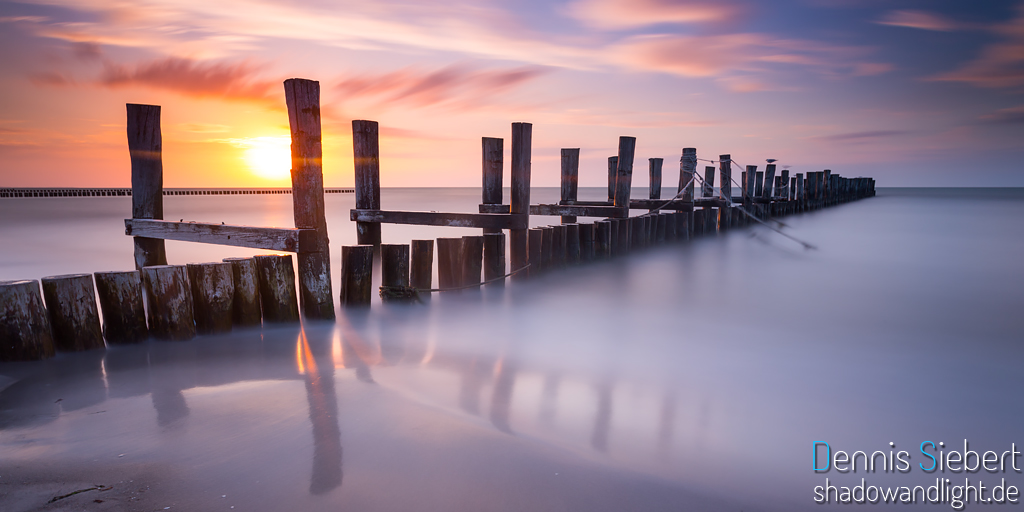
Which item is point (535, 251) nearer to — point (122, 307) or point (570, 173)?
point (570, 173)

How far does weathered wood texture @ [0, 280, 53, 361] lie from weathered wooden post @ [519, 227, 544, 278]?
17.3 feet

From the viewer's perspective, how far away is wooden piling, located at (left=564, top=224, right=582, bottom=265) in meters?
8.47

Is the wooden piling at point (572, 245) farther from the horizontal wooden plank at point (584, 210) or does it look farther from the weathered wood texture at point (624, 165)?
the weathered wood texture at point (624, 165)

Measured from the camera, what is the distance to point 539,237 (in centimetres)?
770

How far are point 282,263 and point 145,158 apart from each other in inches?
83.5

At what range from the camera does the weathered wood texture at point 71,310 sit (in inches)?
151

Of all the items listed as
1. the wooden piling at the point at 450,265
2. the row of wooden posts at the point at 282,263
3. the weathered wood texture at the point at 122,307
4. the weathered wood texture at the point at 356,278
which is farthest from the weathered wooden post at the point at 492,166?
the weathered wood texture at the point at 122,307

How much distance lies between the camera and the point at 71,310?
3.91 m

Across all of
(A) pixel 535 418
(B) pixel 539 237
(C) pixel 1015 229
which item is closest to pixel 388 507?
(A) pixel 535 418

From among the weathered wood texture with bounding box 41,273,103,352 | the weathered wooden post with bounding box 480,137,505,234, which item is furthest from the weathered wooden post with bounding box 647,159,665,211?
the weathered wood texture with bounding box 41,273,103,352

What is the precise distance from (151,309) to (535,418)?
3212mm

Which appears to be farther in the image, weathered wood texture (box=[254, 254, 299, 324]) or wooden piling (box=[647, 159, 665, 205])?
wooden piling (box=[647, 159, 665, 205])

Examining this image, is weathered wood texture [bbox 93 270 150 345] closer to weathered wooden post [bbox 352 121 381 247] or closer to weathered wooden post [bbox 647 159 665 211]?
weathered wooden post [bbox 352 121 381 247]

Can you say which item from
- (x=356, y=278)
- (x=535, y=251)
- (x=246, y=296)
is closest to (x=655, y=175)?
(x=535, y=251)
